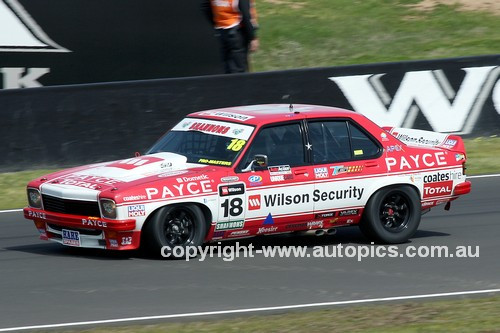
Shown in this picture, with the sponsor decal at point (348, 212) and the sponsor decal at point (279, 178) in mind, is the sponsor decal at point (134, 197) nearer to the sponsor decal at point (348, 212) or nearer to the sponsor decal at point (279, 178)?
the sponsor decal at point (279, 178)

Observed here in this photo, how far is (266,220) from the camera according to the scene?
30.9 ft

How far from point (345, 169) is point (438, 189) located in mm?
1092

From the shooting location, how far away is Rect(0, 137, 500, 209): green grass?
42.9 feet

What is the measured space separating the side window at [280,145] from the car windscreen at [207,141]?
118 mm

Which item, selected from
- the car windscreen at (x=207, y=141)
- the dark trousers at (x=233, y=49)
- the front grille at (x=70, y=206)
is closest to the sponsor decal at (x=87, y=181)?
the front grille at (x=70, y=206)

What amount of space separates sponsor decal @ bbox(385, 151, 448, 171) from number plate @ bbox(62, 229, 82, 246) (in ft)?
10.1

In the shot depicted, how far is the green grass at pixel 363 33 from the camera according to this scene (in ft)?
72.6

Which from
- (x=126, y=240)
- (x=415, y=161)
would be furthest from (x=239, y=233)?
(x=415, y=161)

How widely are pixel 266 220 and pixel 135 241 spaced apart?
127 cm

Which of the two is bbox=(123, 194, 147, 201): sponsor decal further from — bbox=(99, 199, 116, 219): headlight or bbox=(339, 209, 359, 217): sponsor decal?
bbox=(339, 209, 359, 217): sponsor decal

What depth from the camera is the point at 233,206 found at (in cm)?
919

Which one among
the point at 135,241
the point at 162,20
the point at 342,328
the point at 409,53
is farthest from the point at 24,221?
the point at 409,53

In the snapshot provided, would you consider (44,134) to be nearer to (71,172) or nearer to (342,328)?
(71,172)

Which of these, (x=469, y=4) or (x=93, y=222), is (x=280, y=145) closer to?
(x=93, y=222)
